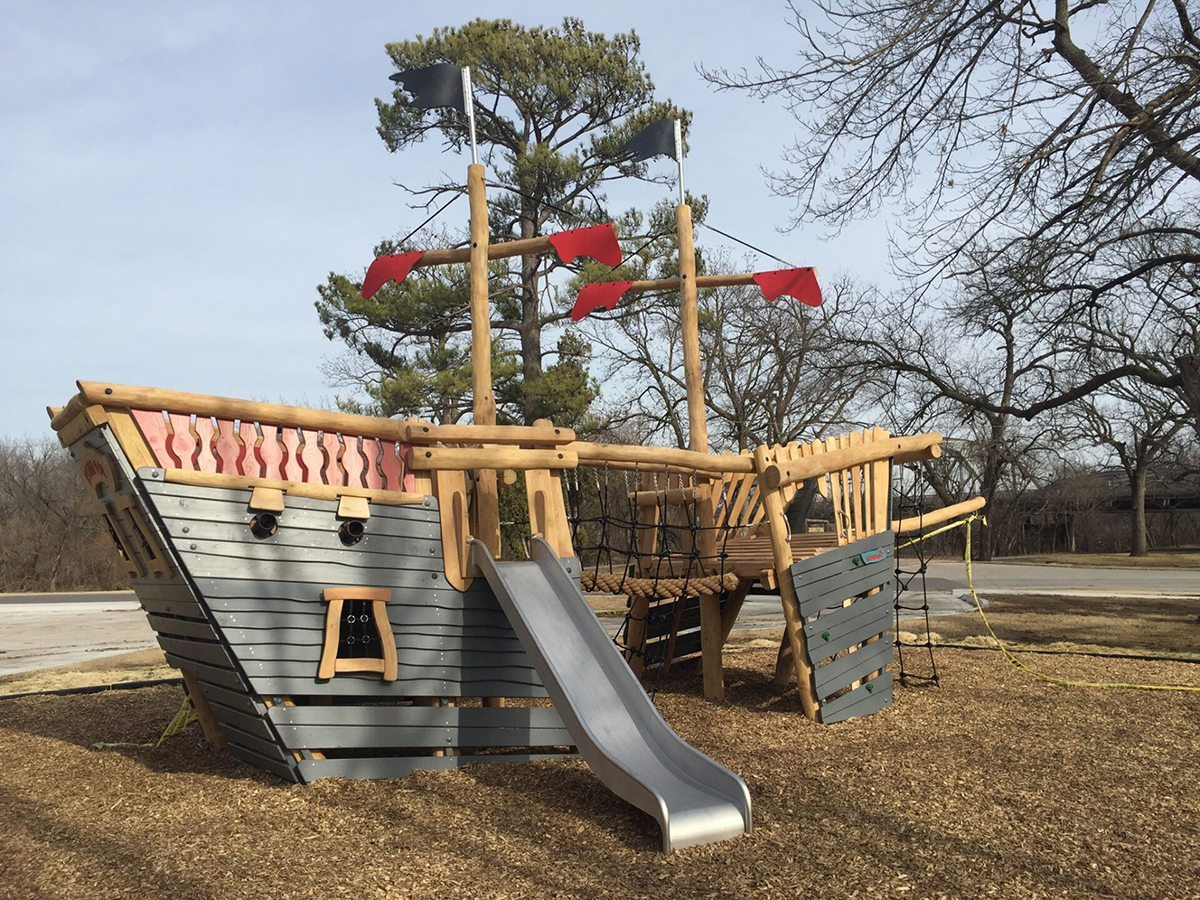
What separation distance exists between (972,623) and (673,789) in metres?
8.80

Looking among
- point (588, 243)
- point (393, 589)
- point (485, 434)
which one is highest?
point (588, 243)

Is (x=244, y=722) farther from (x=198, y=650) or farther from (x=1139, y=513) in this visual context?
(x=1139, y=513)

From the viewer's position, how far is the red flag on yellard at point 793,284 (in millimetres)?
8000

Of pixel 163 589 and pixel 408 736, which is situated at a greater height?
pixel 163 589

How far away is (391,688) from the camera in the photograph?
475cm

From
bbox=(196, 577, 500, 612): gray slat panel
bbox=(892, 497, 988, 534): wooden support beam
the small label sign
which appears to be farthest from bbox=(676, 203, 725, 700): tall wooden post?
bbox=(196, 577, 500, 612): gray slat panel

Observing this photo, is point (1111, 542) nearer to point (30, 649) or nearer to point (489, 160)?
point (489, 160)

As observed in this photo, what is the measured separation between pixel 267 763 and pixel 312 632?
2.73 feet

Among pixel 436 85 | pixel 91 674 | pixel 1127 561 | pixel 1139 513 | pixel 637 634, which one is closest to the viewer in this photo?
pixel 436 85

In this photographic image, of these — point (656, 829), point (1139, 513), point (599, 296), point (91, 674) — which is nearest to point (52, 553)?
point (91, 674)

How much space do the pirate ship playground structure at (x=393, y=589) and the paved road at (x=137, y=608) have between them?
5.77m

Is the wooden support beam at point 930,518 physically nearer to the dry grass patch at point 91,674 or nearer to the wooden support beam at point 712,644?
the wooden support beam at point 712,644

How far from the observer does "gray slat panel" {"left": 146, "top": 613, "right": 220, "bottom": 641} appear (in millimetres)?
4482

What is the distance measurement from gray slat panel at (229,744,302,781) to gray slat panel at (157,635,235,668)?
0.56 meters
